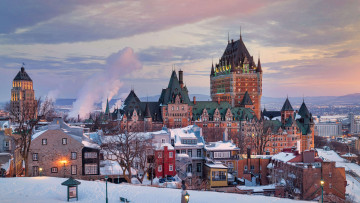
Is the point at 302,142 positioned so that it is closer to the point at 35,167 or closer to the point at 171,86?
the point at 171,86

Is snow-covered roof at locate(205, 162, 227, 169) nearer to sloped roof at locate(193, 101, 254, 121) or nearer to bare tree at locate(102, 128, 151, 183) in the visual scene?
bare tree at locate(102, 128, 151, 183)

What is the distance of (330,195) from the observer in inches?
1966

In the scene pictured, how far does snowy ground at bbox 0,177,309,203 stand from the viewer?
28453mm

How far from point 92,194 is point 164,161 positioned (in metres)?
21.3

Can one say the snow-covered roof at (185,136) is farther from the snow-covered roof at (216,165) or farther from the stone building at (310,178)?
the stone building at (310,178)

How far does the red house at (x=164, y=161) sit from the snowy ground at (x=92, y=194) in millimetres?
17383

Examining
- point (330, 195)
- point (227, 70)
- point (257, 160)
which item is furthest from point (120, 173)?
point (227, 70)

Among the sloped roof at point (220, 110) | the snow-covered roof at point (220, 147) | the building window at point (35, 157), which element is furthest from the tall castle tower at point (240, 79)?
the building window at point (35, 157)

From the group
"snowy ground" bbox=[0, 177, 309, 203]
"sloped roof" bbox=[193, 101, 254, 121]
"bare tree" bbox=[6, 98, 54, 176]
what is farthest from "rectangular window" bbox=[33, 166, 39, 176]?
"sloped roof" bbox=[193, 101, 254, 121]

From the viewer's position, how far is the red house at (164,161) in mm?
50438

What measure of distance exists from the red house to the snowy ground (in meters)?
17.4

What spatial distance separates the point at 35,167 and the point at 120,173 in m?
10.5

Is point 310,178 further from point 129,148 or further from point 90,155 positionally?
point 90,155

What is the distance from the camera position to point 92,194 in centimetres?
3005
